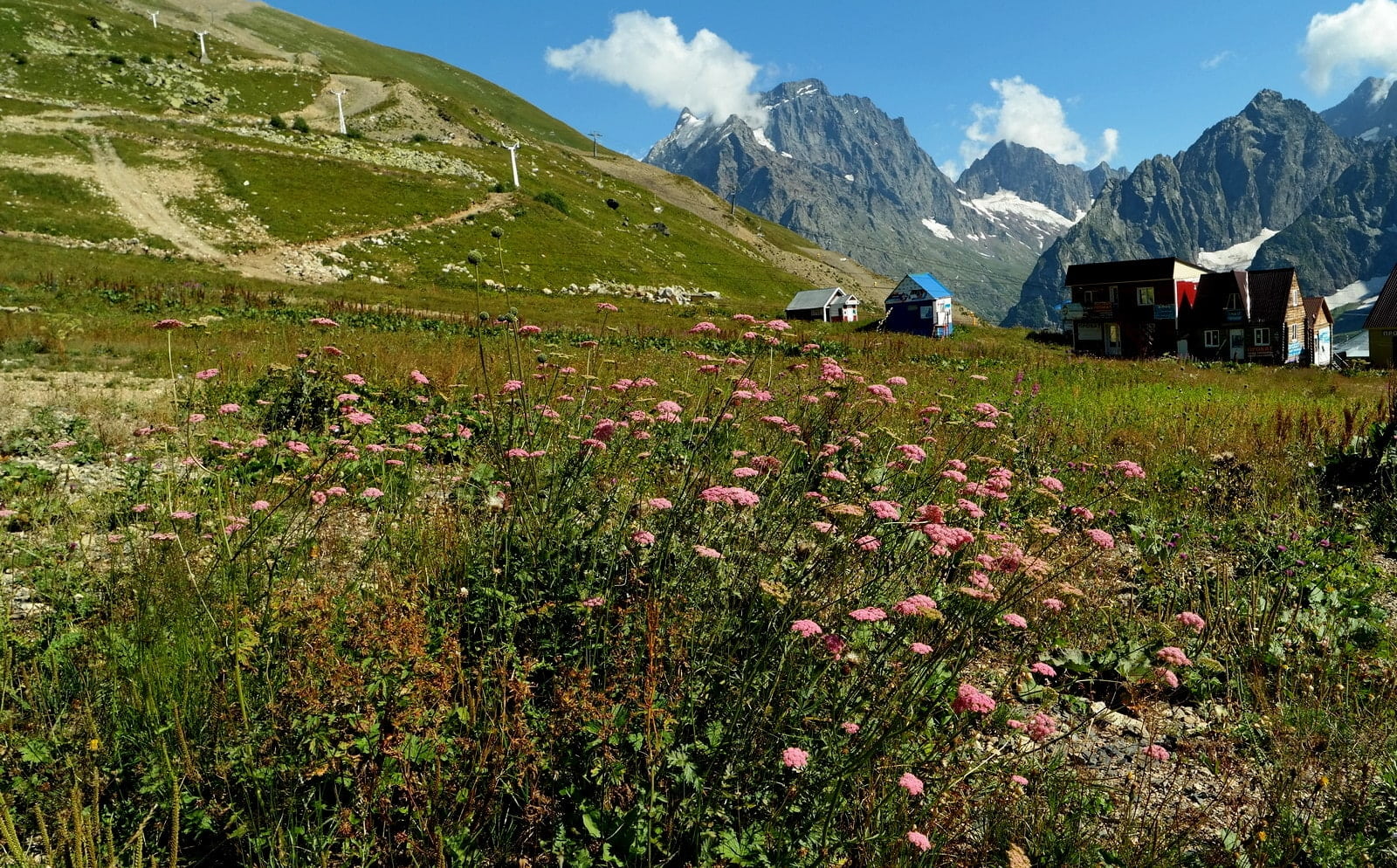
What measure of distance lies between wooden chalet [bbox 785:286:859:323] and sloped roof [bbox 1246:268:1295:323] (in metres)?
30.2

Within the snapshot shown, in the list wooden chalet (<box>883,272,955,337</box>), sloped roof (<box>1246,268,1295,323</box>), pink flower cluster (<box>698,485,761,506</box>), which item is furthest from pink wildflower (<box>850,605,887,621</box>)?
sloped roof (<box>1246,268,1295,323</box>)

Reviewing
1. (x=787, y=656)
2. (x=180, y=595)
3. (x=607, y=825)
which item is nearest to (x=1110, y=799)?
(x=787, y=656)

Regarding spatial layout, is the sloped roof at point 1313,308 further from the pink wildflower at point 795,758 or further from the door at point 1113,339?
the pink wildflower at point 795,758

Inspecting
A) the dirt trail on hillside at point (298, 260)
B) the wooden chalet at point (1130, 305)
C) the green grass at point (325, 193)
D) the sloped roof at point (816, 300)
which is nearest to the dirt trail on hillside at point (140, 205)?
the dirt trail on hillside at point (298, 260)

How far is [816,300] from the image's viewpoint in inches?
2480

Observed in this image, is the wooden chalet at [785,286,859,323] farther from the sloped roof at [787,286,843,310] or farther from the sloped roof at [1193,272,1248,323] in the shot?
the sloped roof at [1193,272,1248,323]

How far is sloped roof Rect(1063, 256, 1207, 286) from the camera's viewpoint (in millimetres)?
55875

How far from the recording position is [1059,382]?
18312mm

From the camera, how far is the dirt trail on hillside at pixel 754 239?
11000cm

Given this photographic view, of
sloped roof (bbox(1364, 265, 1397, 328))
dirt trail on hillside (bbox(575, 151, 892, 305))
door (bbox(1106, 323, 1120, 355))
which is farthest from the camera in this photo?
dirt trail on hillside (bbox(575, 151, 892, 305))

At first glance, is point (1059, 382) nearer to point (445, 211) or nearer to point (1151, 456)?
point (1151, 456)

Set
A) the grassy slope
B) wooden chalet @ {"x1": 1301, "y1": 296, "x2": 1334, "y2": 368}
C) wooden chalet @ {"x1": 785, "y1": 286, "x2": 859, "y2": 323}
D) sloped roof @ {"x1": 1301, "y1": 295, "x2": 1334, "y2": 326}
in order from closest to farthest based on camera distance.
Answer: the grassy slope
wooden chalet @ {"x1": 1301, "y1": 296, "x2": 1334, "y2": 368}
sloped roof @ {"x1": 1301, "y1": 295, "x2": 1334, "y2": 326}
wooden chalet @ {"x1": 785, "y1": 286, "x2": 859, "y2": 323}

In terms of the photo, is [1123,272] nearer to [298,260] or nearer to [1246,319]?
[1246,319]

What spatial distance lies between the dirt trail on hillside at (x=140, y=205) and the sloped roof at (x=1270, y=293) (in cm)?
7324
